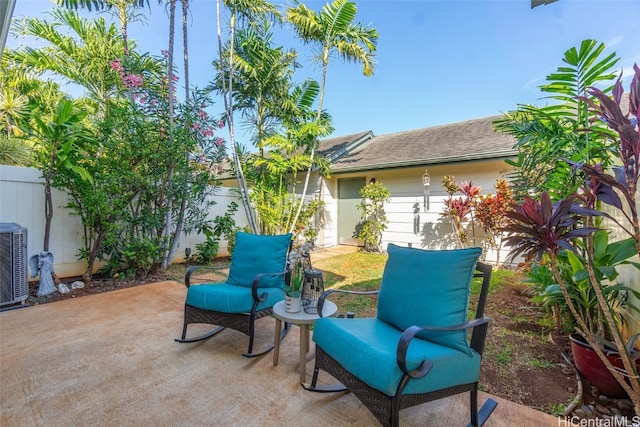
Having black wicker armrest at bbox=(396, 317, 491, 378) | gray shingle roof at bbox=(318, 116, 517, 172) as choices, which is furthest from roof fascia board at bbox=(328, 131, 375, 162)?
black wicker armrest at bbox=(396, 317, 491, 378)

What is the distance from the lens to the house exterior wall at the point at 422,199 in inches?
264

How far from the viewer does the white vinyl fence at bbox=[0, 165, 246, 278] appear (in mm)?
4387

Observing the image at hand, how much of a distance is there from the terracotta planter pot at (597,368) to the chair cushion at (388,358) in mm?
1066

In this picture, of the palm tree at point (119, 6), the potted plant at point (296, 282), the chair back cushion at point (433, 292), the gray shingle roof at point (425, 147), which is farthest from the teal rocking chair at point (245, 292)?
the palm tree at point (119, 6)

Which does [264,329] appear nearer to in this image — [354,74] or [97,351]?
[97,351]

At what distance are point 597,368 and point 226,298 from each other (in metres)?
3.02

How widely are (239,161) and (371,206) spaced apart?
3.77m

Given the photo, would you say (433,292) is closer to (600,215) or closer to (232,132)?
(600,215)

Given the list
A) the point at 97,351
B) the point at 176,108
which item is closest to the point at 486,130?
the point at 176,108

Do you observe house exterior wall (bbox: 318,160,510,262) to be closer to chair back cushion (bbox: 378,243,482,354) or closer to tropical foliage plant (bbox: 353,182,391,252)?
tropical foliage plant (bbox: 353,182,391,252)

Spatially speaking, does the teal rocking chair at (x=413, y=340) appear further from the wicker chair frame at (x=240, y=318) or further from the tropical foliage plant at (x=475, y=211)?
the tropical foliage plant at (x=475, y=211)

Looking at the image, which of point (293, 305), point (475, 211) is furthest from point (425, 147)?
point (293, 305)

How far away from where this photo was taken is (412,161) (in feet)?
23.9

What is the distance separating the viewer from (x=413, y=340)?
199 centimetres
